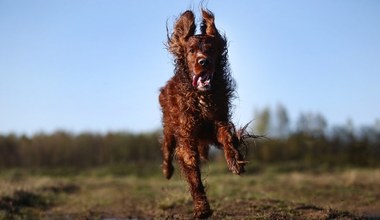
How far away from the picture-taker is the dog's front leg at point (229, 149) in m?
6.52

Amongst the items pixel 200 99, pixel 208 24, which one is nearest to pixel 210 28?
pixel 208 24

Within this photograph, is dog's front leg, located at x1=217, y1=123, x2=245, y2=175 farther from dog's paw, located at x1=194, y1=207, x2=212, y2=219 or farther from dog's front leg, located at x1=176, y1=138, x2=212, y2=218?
dog's paw, located at x1=194, y1=207, x2=212, y2=219

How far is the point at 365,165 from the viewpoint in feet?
102

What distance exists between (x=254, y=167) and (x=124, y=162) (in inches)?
342

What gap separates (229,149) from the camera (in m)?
6.71

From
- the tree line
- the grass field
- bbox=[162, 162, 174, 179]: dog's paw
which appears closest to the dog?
the grass field


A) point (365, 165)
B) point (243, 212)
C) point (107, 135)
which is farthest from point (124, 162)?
point (243, 212)

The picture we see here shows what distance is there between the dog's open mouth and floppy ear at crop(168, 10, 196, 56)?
2.21 feet

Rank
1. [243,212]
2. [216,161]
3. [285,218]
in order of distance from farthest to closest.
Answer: [216,161] → [243,212] → [285,218]

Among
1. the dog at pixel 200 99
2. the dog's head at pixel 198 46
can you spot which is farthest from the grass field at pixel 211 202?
the dog's head at pixel 198 46

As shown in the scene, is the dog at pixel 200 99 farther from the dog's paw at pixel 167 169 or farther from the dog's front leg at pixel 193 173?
the dog's paw at pixel 167 169

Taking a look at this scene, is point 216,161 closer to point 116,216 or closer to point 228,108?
point 116,216

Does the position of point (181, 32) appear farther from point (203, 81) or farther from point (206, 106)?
point (206, 106)

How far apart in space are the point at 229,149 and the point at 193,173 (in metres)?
0.65
